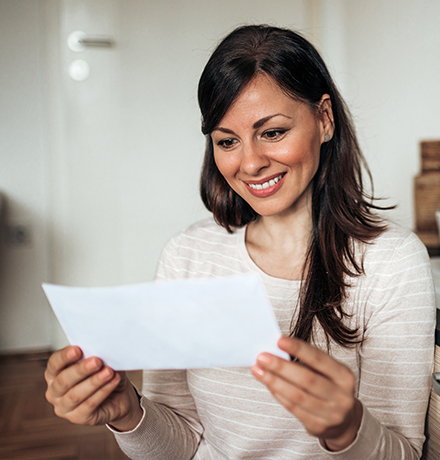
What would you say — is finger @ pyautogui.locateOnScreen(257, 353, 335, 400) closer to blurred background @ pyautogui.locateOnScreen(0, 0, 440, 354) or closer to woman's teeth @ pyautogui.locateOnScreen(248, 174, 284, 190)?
woman's teeth @ pyautogui.locateOnScreen(248, 174, 284, 190)

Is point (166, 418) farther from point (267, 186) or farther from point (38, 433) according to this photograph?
point (38, 433)

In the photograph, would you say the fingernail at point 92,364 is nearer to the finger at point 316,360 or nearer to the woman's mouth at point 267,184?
the finger at point 316,360

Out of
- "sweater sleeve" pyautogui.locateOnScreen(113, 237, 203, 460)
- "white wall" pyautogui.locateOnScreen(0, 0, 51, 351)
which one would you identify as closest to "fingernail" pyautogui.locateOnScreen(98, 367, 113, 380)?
"sweater sleeve" pyautogui.locateOnScreen(113, 237, 203, 460)

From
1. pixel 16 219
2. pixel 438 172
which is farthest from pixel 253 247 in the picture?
pixel 16 219

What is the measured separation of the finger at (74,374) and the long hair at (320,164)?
0.39 meters

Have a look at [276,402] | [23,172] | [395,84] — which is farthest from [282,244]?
[23,172]

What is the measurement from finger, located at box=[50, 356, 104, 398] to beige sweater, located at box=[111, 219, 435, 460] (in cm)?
20

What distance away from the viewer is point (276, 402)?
34.6 inches

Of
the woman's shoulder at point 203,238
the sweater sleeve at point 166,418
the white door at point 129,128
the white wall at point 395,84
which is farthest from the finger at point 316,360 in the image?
the white door at point 129,128

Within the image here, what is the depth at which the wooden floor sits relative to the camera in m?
1.79

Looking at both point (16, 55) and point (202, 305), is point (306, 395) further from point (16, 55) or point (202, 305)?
point (16, 55)

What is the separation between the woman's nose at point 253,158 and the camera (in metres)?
0.87

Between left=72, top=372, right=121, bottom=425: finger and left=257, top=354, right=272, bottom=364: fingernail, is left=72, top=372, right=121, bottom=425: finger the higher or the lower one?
the lower one

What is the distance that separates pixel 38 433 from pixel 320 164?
1.55m
